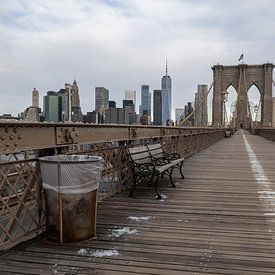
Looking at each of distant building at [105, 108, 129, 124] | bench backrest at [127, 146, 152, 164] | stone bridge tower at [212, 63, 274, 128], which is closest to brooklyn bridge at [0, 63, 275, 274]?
bench backrest at [127, 146, 152, 164]

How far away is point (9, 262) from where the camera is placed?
392 centimetres

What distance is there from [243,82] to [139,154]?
321 feet

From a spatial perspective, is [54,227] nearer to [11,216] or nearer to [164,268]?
[11,216]

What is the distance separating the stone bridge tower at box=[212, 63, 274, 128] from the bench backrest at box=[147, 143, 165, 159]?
86328mm

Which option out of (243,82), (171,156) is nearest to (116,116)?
(171,156)

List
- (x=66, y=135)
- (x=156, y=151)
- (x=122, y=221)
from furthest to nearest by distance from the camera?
1. (x=156, y=151)
2. (x=122, y=221)
3. (x=66, y=135)

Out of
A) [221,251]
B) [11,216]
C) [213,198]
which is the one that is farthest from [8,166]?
[213,198]

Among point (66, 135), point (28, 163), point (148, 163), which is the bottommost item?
point (148, 163)

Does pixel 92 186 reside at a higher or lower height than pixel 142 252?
higher

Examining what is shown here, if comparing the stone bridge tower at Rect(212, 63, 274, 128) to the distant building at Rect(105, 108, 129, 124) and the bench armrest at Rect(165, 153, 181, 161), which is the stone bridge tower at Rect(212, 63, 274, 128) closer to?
the distant building at Rect(105, 108, 129, 124)

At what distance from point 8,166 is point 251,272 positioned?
7.88 ft

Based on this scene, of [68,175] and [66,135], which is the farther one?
[66,135]

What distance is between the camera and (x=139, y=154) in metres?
8.24

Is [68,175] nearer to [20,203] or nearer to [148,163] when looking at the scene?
[20,203]
